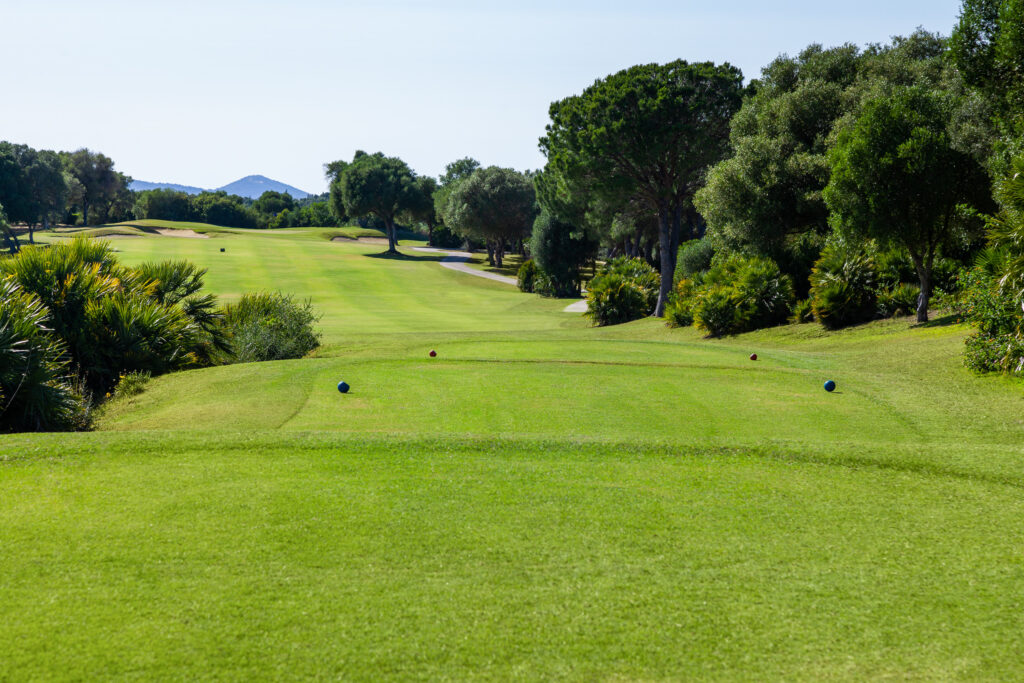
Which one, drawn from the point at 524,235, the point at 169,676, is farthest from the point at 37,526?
the point at 524,235

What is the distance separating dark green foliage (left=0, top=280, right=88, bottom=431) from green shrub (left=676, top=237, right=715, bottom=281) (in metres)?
30.8

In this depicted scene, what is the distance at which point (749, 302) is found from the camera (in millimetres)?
25203

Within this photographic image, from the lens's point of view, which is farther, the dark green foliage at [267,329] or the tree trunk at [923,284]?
the tree trunk at [923,284]

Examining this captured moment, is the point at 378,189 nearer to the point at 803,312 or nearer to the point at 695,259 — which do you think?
the point at 695,259

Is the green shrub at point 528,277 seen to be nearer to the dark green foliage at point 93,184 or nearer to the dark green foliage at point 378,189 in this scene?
the dark green foliage at point 378,189

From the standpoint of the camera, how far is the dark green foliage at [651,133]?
3438cm

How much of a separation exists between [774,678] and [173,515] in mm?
4059

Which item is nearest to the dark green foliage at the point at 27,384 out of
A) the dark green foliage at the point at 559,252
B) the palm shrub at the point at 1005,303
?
the palm shrub at the point at 1005,303

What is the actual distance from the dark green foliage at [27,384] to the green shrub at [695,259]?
3083 centimetres

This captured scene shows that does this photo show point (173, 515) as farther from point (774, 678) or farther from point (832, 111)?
point (832, 111)

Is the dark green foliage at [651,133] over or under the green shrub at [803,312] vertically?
over

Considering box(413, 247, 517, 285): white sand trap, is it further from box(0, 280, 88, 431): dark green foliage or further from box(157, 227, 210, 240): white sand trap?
box(0, 280, 88, 431): dark green foliage

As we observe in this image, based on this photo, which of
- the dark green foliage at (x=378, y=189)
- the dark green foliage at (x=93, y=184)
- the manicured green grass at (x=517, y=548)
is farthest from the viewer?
the dark green foliage at (x=93, y=184)

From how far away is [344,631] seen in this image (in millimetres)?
3844
